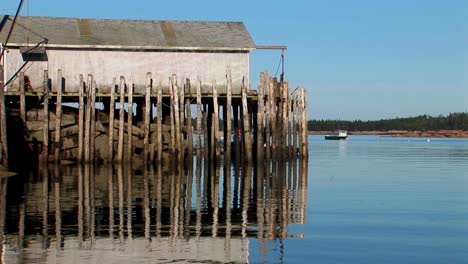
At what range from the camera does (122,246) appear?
52.9 feet

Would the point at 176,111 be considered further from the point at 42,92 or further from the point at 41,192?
the point at 41,192

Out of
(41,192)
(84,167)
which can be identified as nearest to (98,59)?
(84,167)

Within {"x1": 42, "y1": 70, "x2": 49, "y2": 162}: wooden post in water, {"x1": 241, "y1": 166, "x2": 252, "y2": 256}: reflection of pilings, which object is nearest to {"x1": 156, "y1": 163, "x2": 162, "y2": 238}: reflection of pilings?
{"x1": 241, "y1": 166, "x2": 252, "y2": 256}: reflection of pilings

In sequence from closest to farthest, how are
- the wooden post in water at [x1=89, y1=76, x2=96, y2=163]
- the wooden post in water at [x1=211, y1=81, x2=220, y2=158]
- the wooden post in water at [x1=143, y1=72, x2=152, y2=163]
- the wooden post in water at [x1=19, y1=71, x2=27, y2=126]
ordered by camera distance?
1. the wooden post in water at [x1=19, y1=71, x2=27, y2=126]
2. the wooden post in water at [x1=89, y1=76, x2=96, y2=163]
3. the wooden post in water at [x1=143, y1=72, x2=152, y2=163]
4. the wooden post in water at [x1=211, y1=81, x2=220, y2=158]

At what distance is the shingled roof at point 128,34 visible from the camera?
139ft

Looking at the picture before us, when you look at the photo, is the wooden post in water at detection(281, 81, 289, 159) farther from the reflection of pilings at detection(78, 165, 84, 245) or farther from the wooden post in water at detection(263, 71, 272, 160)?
the reflection of pilings at detection(78, 165, 84, 245)

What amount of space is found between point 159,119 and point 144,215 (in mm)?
19214

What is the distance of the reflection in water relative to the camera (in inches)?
612

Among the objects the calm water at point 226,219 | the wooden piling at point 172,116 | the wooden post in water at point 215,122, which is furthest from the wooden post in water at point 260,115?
the calm water at point 226,219

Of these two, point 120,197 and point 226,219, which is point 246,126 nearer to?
point 120,197

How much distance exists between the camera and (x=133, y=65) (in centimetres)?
4288

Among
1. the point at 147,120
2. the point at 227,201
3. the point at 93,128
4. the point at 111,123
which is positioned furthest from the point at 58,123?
the point at 227,201

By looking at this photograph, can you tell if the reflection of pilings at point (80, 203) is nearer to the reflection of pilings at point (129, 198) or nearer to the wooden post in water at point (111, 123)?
the reflection of pilings at point (129, 198)

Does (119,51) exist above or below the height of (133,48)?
below
